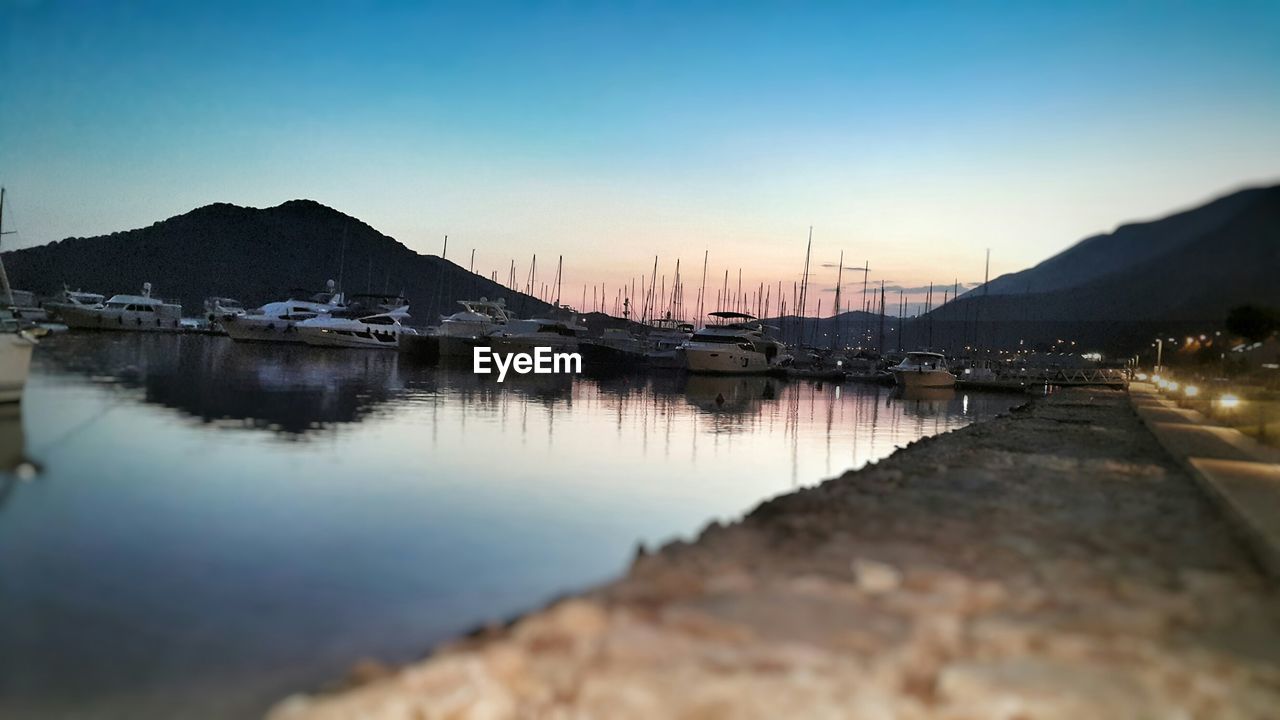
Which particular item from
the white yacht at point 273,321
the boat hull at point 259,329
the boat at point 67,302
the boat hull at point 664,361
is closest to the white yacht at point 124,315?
the boat at point 67,302

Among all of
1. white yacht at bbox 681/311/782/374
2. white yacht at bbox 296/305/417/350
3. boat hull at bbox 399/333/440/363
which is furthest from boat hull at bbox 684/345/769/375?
white yacht at bbox 296/305/417/350

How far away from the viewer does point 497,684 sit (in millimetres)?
4367

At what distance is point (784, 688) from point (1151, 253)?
1051 centimetres

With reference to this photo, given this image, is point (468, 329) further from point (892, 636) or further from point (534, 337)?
point (892, 636)

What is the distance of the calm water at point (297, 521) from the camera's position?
5.72 metres

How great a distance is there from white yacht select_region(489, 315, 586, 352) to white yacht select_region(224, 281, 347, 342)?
20.4 metres

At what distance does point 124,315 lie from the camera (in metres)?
79.3

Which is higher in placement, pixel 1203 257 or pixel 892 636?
pixel 1203 257

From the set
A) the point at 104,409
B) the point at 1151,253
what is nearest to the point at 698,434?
the point at 1151,253

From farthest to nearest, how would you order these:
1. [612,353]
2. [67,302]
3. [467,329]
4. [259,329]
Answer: [67,302]
[259,329]
[612,353]
[467,329]

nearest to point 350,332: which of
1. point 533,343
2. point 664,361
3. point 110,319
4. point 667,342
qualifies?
point 533,343

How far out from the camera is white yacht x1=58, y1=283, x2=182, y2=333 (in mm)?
77688

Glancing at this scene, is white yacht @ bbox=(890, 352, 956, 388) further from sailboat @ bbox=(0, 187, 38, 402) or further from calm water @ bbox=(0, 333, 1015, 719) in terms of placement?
sailboat @ bbox=(0, 187, 38, 402)

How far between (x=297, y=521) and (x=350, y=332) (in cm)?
6047
